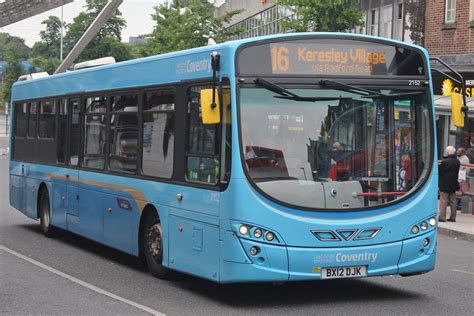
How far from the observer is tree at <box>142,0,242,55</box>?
41.0m

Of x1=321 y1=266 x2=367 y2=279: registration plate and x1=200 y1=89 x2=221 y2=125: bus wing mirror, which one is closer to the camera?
x1=200 y1=89 x2=221 y2=125: bus wing mirror

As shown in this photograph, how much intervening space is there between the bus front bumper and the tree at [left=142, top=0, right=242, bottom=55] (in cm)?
3217

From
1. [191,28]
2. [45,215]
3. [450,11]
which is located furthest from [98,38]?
[45,215]

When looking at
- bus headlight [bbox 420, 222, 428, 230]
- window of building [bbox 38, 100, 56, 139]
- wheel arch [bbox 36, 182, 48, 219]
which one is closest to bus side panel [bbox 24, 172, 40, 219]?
wheel arch [bbox 36, 182, 48, 219]

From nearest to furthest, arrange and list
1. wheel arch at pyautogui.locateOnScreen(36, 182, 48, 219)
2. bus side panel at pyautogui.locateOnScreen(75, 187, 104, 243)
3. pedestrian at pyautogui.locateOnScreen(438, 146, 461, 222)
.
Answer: bus side panel at pyautogui.locateOnScreen(75, 187, 104, 243) < wheel arch at pyautogui.locateOnScreen(36, 182, 48, 219) < pedestrian at pyautogui.locateOnScreen(438, 146, 461, 222)

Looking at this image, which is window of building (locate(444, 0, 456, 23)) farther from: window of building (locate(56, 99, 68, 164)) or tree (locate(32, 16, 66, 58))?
tree (locate(32, 16, 66, 58))

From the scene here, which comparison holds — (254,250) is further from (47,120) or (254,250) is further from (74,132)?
(47,120)

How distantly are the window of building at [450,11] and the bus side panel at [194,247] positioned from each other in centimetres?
1881

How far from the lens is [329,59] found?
8.96 meters

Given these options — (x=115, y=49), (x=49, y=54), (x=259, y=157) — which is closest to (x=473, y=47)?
(x=259, y=157)

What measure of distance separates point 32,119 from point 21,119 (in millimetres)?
882

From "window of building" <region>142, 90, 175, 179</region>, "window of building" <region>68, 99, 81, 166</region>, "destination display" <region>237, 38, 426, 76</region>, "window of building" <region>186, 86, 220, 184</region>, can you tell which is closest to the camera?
"destination display" <region>237, 38, 426, 76</region>

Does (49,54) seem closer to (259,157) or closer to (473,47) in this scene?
(473,47)

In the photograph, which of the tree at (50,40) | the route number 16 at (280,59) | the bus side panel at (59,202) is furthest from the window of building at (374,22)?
the tree at (50,40)
